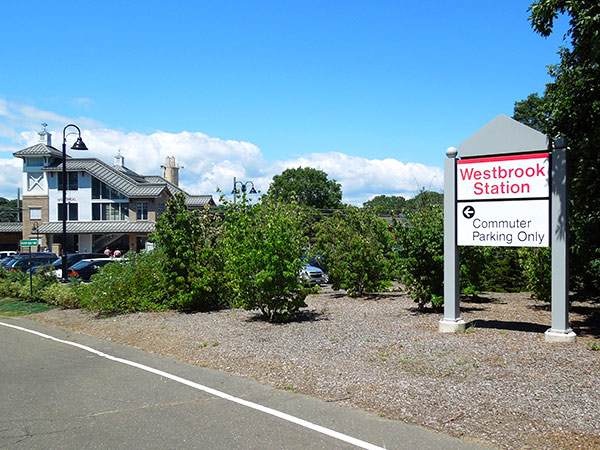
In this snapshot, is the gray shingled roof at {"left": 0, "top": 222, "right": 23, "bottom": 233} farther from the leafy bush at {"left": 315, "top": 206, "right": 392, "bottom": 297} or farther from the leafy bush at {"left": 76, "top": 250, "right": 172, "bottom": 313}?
the leafy bush at {"left": 315, "top": 206, "right": 392, "bottom": 297}

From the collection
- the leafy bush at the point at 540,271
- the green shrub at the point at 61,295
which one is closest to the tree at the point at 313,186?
the green shrub at the point at 61,295

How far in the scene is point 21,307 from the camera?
1842cm

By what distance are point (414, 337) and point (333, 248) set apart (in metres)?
8.08

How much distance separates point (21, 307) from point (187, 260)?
7.35 m

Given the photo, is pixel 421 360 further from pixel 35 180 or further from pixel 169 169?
pixel 169 169

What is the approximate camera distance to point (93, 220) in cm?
5391

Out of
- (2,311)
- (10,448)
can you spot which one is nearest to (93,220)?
(2,311)

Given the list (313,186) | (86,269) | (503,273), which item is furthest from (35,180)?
(503,273)

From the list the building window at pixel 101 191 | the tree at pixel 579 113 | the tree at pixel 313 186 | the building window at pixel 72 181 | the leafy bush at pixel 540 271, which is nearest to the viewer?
the tree at pixel 579 113

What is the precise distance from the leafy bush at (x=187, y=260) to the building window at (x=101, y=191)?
40989mm

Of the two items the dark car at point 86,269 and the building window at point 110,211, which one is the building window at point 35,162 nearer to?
the building window at point 110,211

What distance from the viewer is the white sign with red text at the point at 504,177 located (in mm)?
10039

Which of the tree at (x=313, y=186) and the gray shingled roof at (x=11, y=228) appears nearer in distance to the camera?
the gray shingled roof at (x=11, y=228)

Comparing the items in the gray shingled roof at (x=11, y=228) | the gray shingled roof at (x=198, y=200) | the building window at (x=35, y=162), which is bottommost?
the gray shingled roof at (x=11, y=228)
